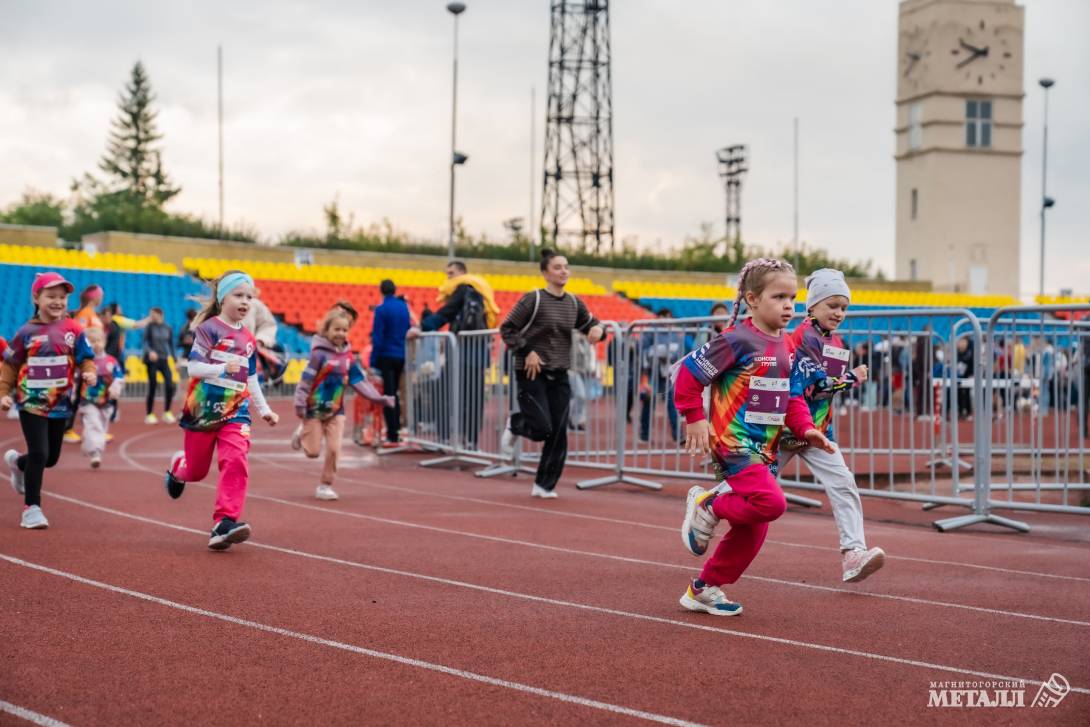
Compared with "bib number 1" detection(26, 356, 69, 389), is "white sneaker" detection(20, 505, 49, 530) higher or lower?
lower

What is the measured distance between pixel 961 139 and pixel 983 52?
14.5 ft

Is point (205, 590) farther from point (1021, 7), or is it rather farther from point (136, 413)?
point (1021, 7)

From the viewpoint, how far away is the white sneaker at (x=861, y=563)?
666 cm

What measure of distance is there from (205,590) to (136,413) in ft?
61.8

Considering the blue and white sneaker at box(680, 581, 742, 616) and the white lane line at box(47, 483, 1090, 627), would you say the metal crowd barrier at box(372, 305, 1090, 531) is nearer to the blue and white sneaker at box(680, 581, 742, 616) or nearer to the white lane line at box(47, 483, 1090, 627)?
the white lane line at box(47, 483, 1090, 627)

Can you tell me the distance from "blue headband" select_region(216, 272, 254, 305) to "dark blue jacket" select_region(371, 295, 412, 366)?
769 cm

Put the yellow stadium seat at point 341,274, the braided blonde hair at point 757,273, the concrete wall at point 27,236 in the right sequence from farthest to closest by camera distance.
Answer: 1. the concrete wall at point 27,236
2. the yellow stadium seat at point 341,274
3. the braided blonde hair at point 757,273

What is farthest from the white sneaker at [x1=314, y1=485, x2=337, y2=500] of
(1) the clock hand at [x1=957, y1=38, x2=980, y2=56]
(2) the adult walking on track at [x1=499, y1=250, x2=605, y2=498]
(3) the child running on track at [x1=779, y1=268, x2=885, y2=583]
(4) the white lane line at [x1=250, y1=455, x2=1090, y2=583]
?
(1) the clock hand at [x1=957, y1=38, x2=980, y2=56]

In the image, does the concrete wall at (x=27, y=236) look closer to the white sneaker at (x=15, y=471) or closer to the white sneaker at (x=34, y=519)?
the white sneaker at (x=15, y=471)

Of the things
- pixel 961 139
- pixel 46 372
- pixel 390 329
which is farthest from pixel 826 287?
pixel 961 139

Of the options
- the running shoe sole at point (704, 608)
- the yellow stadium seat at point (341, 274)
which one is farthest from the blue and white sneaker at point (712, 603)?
the yellow stadium seat at point (341, 274)

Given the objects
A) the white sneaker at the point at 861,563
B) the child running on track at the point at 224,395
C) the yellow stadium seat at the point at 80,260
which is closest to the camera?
the white sneaker at the point at 861,563

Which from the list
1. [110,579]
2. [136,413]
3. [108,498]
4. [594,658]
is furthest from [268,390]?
[594,658]

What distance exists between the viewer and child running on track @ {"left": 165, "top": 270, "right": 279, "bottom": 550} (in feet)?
26.2
